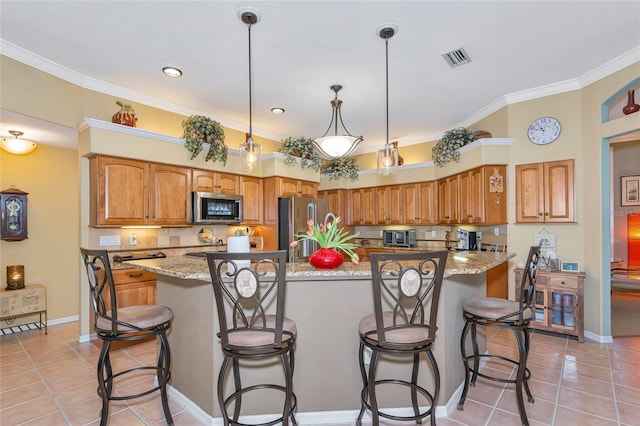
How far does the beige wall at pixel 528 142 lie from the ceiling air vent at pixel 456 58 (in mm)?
1344

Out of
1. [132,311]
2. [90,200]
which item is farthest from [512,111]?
[90,200]

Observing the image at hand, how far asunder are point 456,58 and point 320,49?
4.58 feet

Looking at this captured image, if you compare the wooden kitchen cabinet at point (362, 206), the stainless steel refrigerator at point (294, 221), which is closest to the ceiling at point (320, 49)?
the stainless steel refrigerator at point (294, 221)

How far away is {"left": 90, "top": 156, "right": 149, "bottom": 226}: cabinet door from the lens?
359 cm

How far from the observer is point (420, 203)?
19.1 feet

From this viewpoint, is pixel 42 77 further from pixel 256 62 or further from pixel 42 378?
pixel 42 378

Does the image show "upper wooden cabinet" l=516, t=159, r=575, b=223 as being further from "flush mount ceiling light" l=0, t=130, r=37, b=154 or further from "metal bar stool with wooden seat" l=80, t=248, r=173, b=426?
"flush mount ceiling light" l=0, t=130, r=37, b=154

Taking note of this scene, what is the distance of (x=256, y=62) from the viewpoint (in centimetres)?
333

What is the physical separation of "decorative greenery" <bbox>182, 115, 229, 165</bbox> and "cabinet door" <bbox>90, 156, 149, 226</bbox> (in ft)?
2.00

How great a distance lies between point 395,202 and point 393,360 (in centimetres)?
423

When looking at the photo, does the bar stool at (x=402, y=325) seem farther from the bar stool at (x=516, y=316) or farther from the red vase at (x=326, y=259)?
the bar stool at (x=516, y=316)

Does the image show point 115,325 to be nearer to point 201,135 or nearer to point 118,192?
point 118,192

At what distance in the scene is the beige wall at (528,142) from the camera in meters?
3.31

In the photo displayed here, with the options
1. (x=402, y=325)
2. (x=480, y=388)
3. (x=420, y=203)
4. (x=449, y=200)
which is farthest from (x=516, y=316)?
(x=420, y=203)
